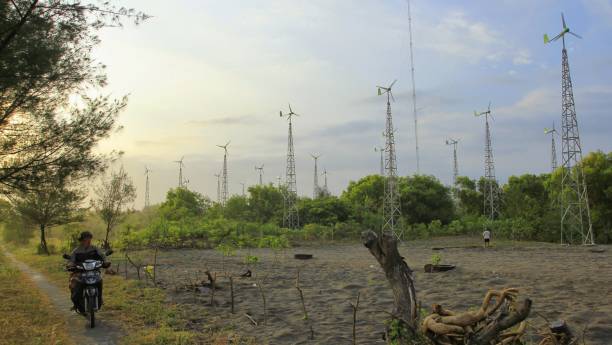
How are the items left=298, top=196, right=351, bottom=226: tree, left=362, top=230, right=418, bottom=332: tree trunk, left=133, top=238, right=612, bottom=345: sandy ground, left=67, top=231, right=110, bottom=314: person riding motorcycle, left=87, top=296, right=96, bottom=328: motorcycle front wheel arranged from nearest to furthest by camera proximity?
left=362, top=230, right=418, bottom=332: tree trunk < left=133, top=238, right=612, bottom=345: sandy ground < left=87, top=296, right=96, bottom=328: motorcycle front wheel < left=67, top=231, right=110, bottom=314: person riding motorcycle < left=298, top=196, right=351, bottom=226: tree

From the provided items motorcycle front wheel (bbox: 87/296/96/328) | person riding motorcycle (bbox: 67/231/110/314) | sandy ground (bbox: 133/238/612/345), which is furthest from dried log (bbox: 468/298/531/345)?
person riding motorcycle (bbox: 67/231/110/314)

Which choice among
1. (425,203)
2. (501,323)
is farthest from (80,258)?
(425,203)

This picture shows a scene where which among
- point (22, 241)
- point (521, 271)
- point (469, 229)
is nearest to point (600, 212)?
point (469, 229)

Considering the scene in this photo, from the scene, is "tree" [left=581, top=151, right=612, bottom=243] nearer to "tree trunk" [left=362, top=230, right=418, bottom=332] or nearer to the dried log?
"tree trunk" [left=362, top=230, right=418, bottom=332]

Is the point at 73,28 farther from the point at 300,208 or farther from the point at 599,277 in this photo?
the point at 300,208

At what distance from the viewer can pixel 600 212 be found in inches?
1693

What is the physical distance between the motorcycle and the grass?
1.71 ft

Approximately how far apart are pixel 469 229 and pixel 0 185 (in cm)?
4354

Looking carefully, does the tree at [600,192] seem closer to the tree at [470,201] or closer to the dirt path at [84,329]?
the tree at [470,201]

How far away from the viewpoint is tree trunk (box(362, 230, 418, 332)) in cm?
620

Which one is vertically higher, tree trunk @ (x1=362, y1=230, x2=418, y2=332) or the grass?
tree trunk @ (x1=362, y1=230, x2=418, y2=332)

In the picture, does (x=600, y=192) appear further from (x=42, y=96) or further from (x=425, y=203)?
(x=42, y=96)

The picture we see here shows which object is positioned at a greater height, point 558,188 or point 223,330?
point 558,188

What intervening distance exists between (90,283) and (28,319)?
1.83 meters
